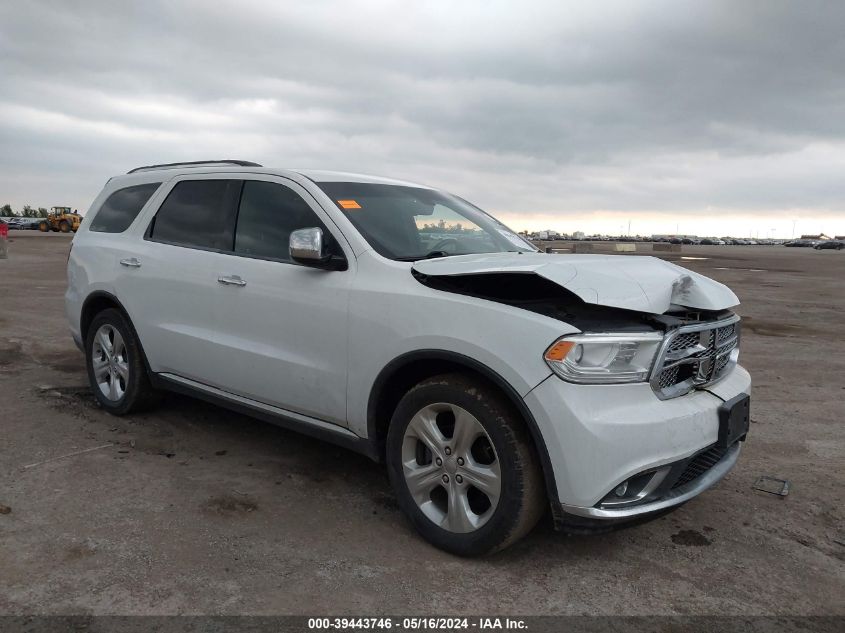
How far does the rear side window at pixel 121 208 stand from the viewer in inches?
197

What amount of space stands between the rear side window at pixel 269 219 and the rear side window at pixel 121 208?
3.95ft

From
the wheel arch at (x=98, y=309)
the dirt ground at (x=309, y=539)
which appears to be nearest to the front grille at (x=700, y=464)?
the dirt ground at (x=309, y=539)

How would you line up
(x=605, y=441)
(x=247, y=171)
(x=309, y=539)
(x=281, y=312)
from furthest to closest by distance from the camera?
(x=247, y=171) → (x=281, y=312) → (x=309, y=539) → (x=605, y=441)

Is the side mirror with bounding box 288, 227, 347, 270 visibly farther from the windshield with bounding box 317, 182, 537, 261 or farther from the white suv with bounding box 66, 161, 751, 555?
the windshield with bounding box 317, 182, 537, 261

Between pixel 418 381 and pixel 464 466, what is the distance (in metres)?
0.52

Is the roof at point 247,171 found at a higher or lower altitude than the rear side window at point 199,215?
higher

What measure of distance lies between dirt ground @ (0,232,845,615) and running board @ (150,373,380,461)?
14.1 inches

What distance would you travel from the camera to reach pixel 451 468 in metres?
3.02

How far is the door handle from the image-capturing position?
3914 mm

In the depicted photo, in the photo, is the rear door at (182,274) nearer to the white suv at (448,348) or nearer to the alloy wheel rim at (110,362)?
the white suv at (448,348)

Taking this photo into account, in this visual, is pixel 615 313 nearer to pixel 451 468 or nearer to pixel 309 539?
pixel 451 468

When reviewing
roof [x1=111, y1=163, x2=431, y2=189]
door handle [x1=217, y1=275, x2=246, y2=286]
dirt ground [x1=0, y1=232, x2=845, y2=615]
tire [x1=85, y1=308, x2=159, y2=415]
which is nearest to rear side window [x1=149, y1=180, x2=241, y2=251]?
roof [x1=111, y1=163, x2=431, y2=189]

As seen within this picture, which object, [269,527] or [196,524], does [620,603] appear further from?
[196,524]

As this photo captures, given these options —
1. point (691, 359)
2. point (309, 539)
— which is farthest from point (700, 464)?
point (309, 539)
